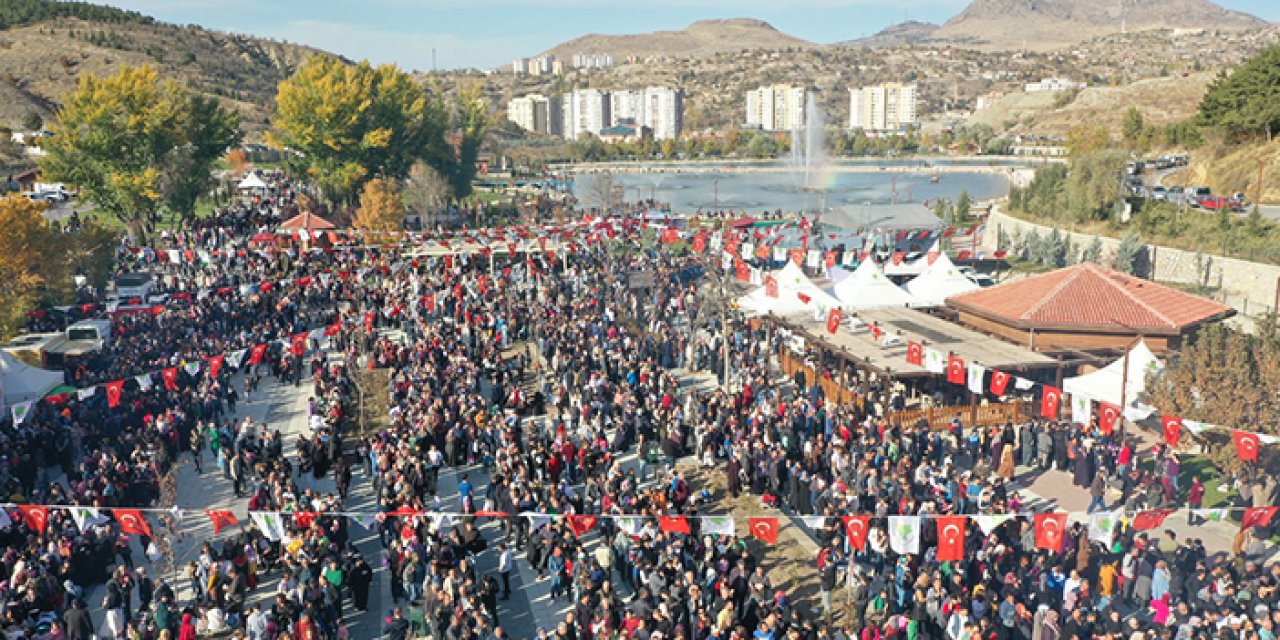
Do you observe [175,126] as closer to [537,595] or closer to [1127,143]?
[537,595]

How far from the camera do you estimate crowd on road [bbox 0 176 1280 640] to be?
1159 cm

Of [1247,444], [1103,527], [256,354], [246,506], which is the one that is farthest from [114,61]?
[1247,444]

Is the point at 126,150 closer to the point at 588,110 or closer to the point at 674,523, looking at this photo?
the point at 674,523

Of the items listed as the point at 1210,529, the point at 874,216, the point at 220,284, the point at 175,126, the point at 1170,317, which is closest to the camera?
the point at 1210,529

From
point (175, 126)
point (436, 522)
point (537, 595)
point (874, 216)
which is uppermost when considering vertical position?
point (175, 126)

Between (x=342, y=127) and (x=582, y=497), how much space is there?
128ft

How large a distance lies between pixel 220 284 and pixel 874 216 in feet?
81.5

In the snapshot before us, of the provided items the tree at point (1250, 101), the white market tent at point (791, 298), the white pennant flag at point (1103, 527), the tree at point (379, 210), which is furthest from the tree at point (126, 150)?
the tree at point (1250, 101)

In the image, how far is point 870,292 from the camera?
26.3m

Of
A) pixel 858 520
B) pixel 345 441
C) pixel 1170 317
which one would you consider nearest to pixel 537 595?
pixel 858 520

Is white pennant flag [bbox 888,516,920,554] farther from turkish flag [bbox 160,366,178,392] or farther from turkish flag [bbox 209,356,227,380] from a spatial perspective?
turkish flag [bbox 160,366,178,392]

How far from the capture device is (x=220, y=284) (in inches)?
1225

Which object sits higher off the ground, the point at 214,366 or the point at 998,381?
the point at 214,366

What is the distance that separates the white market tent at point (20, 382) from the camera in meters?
18.9
